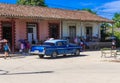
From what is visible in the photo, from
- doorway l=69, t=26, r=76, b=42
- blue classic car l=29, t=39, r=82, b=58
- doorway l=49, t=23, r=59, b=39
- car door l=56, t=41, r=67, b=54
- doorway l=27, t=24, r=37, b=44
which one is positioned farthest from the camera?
doorway l=69, t=26, r=76, b=42

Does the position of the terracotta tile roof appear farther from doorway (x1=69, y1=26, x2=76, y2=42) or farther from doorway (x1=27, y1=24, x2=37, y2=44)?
doorway (x1=69, y1=26, x2=76, y2=42)

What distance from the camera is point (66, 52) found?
27594mm

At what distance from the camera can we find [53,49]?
26.3 meters

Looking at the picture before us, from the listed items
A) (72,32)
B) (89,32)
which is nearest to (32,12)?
(72,32)

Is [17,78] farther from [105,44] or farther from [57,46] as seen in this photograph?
[105,44]

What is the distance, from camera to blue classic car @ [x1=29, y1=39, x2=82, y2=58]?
25717mm

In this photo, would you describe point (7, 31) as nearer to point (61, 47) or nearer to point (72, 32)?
point (61, 47)

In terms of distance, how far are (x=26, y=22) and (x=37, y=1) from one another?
72.2 ft

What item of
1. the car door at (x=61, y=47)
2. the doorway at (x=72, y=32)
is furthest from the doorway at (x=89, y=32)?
the car door at (x=61, y=47)

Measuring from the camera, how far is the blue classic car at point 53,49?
84.4ft

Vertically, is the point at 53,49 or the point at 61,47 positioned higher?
the point at 61,47

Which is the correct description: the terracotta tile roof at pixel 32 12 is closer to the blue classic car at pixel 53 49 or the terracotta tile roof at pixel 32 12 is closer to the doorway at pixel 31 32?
the doorway at pixel 31 32

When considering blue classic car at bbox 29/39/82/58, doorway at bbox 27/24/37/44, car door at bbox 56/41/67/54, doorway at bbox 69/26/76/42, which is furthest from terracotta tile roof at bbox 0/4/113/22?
car door at bbox 56/41/67/54

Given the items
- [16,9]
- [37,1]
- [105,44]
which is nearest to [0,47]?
[16,9]
